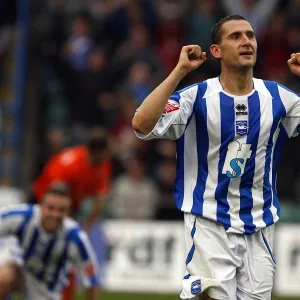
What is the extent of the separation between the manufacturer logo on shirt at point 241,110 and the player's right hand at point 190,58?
38 cm

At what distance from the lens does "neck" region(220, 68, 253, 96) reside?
6125 millimetres

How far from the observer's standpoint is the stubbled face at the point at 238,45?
6.01 m

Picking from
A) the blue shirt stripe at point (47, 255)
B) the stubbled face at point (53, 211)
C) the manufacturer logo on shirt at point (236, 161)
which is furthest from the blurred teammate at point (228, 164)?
the blue shirt stripe at point (47, 255)

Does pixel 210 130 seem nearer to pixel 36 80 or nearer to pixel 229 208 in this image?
pixel 229 208

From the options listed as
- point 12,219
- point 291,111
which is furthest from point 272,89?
point 12,219

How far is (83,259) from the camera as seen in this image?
9039 mm

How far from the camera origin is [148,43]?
50.3 feet

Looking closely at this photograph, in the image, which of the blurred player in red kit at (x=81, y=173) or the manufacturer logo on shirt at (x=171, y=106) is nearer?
the manufacturer logo on shirt at (x=171, y=106)

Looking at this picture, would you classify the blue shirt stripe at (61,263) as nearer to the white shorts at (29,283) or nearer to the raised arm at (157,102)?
the white shorts at (29,283)

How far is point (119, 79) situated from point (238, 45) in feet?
29.6

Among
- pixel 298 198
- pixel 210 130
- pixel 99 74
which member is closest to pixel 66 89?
pixel 99 74

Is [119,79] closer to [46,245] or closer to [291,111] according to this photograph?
[46,245]

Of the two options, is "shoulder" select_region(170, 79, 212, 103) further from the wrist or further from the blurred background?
the blurred background

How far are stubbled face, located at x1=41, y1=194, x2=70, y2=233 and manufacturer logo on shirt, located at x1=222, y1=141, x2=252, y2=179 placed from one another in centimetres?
288
